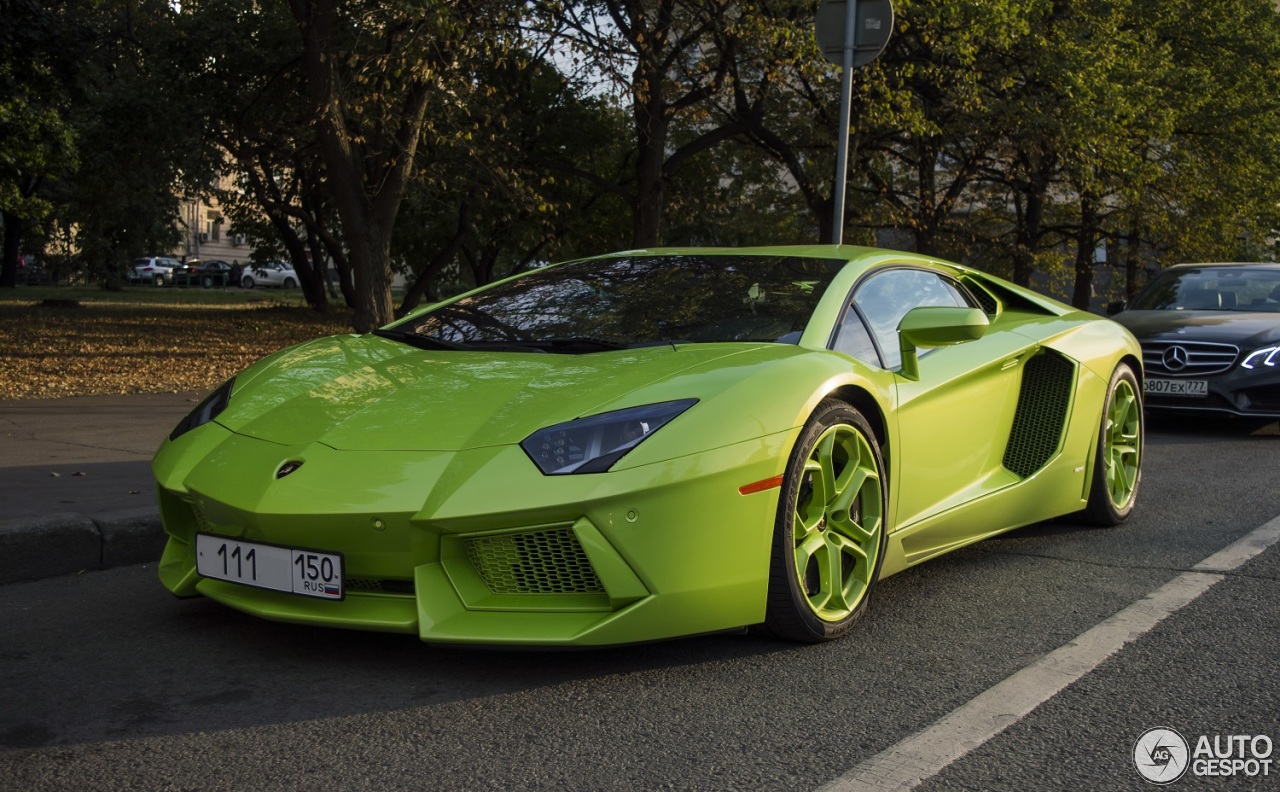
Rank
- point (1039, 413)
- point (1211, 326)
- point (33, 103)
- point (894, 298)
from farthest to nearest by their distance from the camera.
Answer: point (33, 103) < point (1211, 326) < point (1039, 413) < point (894, 298)

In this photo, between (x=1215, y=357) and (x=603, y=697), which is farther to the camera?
(x=1215, y=357)

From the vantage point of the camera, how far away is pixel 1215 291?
10.9m

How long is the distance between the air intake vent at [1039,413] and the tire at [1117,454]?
1.24 feet

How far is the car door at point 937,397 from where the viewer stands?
168 inches

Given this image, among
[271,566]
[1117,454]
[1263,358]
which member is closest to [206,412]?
[271,566]

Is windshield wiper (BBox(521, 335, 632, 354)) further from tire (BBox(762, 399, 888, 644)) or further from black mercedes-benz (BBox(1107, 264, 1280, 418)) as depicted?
black mercedes-benz (BBox(1107, 264, 1280, 418))

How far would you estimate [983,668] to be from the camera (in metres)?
3.60

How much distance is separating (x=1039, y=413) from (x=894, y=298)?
961 mm

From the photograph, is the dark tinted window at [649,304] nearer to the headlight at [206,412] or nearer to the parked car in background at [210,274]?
the headlight at [206,412]

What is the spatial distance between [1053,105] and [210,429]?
49.2ft

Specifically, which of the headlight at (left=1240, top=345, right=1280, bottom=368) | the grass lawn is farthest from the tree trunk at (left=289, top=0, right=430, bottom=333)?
the headlight at (left=1240, top=345, right=1280, bottom=368)

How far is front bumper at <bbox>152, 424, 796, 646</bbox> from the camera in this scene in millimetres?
3219

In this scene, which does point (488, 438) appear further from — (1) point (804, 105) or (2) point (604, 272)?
(1) point (804, 105)

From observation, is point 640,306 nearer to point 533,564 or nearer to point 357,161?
point 533,564
